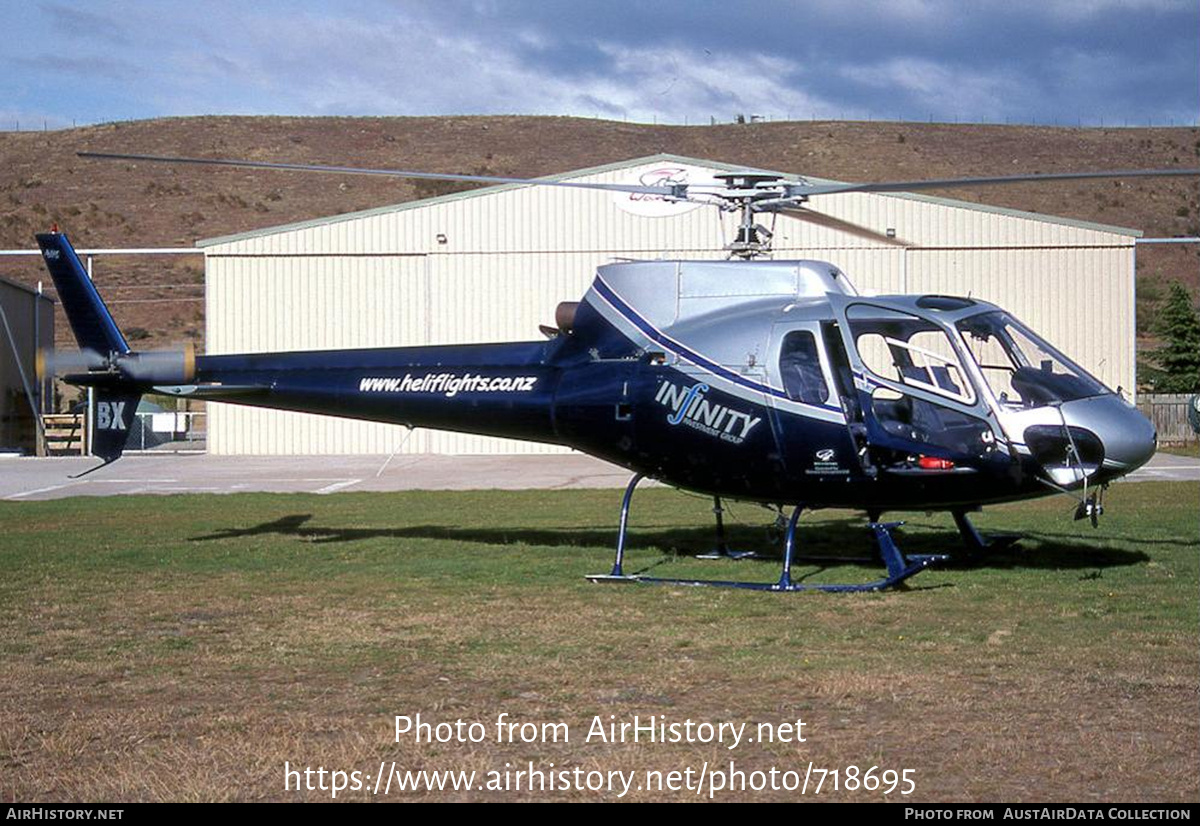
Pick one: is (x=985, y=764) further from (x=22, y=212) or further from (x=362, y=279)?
(x=22, y=212)

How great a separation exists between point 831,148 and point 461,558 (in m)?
82.6

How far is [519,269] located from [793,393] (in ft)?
75.1

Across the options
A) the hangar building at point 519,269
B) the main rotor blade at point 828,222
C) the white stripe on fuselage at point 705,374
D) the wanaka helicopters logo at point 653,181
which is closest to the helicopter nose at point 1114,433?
the white stripe on fuselage at point 705,374

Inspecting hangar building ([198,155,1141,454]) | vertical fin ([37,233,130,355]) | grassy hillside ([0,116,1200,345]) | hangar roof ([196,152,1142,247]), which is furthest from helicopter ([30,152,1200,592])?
grassy hillside ([0,116,1200,345])

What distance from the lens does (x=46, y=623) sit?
10016 millimetres

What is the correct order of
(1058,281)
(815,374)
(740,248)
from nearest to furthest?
(815,374)
(740,248)
(1058,281)

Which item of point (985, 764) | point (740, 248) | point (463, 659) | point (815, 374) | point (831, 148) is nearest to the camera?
point (985, 764)

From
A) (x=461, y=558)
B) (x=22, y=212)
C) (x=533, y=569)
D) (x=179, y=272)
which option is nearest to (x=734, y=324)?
(x=533, y=569)

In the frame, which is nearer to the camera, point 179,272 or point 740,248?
point 740,248

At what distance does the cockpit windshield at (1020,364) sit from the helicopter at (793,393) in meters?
0.02

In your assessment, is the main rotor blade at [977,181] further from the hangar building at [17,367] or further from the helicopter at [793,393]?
the hangar building at [17,367]

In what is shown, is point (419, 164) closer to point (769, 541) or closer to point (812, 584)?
point (769, 541)

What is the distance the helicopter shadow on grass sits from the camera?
41.8 ft

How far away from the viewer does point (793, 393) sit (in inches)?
441
